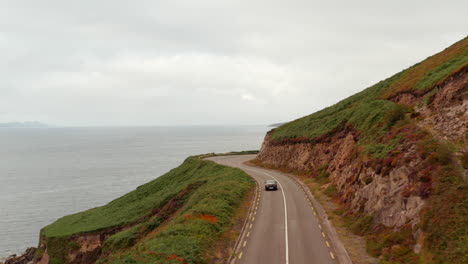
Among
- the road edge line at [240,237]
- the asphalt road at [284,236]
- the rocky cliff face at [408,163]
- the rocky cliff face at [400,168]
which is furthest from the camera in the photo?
Result: the rocky cliff face at [400,168]

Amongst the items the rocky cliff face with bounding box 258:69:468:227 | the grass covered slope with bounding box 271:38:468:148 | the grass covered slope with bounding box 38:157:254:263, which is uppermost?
the grass covered slope with bounding box 271:38:468:148

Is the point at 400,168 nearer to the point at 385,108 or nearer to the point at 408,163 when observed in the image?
the point at 408,163

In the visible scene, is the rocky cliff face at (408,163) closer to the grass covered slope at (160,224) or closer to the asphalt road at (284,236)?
the asphalt road at (284,236)

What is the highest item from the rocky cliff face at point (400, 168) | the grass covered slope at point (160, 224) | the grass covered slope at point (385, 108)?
the grass covered slope at point (385, 108)

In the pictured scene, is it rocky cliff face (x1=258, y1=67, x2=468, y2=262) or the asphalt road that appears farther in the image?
rocky cliff face (x1=258, y1=67, x2=468, y2=262)

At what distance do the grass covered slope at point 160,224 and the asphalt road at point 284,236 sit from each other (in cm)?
270

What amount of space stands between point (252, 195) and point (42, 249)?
32.4 meters

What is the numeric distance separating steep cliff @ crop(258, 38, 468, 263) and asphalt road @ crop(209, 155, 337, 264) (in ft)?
11.2

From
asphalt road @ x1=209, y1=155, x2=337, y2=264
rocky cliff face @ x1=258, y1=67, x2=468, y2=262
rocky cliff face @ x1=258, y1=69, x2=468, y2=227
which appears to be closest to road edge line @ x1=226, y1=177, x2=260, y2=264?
asphalt road @ x1=209, y1=155, x2=337, y2=264

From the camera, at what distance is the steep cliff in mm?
16422

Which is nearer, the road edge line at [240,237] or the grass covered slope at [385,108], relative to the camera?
the road edge line at [240,237]

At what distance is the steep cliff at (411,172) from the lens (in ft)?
53.9

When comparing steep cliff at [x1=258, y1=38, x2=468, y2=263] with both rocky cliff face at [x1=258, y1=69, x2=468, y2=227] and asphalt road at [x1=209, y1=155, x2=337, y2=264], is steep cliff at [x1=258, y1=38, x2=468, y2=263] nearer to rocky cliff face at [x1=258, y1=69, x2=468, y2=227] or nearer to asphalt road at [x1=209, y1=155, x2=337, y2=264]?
rocky cliff face at [x1=258, y1=69, x2=468, y2=227]

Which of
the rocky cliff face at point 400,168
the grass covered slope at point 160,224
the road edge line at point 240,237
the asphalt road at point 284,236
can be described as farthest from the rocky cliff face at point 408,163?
the grass covered slope at point 160,224
